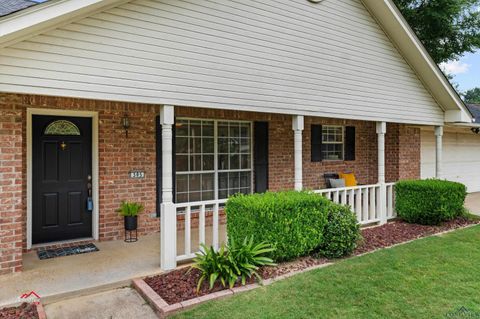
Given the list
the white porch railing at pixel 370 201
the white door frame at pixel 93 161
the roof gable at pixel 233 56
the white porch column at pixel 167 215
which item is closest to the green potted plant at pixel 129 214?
the white door frame at pixel 93 161

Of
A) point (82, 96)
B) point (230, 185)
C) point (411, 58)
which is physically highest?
point (411, 58)

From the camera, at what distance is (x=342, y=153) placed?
10.1 metres

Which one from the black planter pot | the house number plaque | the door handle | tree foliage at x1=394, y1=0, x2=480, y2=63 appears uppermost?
tree foliage at x1=394, y1=0, x2=480, y2=63

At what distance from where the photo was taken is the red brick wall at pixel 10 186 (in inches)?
178

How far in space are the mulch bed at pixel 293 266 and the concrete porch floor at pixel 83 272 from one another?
0.43m

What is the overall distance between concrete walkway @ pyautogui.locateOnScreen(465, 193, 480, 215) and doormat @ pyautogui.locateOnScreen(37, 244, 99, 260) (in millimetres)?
9253

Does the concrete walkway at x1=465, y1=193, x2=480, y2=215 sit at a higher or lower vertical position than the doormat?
higher

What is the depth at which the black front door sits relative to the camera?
5.78 m

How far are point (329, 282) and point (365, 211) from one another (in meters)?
3.60

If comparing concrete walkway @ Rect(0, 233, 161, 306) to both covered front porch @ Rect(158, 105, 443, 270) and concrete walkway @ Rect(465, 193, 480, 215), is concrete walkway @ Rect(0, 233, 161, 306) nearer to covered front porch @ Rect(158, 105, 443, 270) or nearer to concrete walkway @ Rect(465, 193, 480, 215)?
covered front porch @ Rect(158, 105, 443, 270)

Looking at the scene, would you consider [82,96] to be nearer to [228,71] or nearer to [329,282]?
[228,71]

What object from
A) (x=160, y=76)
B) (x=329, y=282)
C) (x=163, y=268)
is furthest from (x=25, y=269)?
(x=329, y=282)

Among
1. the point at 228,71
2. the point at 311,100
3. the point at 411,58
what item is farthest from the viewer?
the point at 411,58

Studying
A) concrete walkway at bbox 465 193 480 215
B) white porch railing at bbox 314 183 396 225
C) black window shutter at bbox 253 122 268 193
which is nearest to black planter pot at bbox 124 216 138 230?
black window shutter at bbox 253 122 268 193
